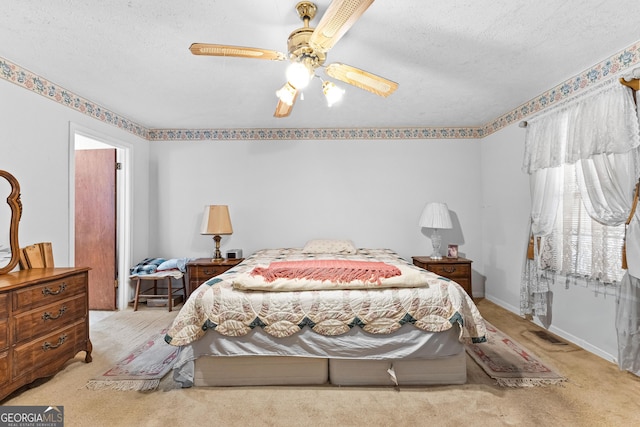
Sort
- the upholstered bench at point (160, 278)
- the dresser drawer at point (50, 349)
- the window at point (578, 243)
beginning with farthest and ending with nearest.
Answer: the upholstered bench at point (160, 278)
the window at point (578, 243)
the dresser drawer at point (50, 349)

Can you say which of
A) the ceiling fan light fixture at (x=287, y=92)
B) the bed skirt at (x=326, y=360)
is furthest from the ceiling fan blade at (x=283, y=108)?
the bed skirt at (x=326, y=360)

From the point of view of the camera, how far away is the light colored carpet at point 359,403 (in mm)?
1733

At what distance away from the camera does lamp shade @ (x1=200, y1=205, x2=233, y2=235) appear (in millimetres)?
3768

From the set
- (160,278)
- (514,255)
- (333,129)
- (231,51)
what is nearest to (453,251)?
(514,255)

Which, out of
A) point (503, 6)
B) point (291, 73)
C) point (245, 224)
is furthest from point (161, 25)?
point (245, 224)

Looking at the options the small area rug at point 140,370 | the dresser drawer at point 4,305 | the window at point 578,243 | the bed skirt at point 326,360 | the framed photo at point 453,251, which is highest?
the window at point 578,243

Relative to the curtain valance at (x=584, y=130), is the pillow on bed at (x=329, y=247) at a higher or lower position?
Result: lower

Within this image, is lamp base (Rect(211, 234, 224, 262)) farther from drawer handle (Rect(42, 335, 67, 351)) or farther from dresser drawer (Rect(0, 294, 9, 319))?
dresser drawer (Rect(0, 294, 9, 319))

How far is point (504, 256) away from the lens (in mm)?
3766

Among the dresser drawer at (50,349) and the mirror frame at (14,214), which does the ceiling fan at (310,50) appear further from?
the dresser drawer at (50,349)

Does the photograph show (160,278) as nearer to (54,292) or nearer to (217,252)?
(217,252)

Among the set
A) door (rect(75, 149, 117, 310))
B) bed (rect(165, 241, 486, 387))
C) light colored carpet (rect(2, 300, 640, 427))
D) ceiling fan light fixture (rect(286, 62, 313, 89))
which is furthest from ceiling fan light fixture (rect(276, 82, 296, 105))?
door (rect(75, 149, 117, 310))

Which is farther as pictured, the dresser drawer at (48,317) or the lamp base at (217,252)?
the lamp base at (217,252)

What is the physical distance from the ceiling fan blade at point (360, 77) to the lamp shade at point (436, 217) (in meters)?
2.02
